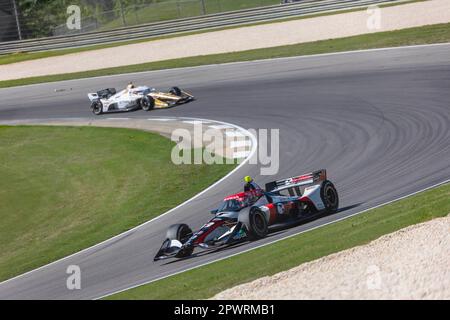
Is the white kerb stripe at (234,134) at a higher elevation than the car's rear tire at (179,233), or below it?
higher

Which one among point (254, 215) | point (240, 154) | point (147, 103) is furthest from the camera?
point (147, 103)

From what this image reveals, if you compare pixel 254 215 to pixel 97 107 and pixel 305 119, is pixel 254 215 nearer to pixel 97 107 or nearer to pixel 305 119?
pixel 305 119

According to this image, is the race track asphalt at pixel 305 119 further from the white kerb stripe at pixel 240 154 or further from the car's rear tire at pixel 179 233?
the white kerb stripe at pixel 240 154

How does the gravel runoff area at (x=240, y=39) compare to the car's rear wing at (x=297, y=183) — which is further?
the gravel runoff area at (x=240, y=39)

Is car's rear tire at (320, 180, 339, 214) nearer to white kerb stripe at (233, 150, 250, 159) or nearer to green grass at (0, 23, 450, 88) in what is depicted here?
white kerb stripe at (233, 150, 250, 159)

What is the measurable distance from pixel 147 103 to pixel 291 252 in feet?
58.4

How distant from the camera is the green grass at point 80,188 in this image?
59.3ft

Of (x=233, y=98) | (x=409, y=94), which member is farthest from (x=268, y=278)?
(x=233, y=98)

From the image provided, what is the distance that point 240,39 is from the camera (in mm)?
39406

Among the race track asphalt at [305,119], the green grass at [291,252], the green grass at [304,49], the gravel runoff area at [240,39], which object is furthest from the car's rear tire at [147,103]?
the green grass at [291,252]

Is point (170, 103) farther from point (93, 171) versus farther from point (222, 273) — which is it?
point (222, 273)

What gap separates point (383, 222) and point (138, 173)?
10103 millimetres

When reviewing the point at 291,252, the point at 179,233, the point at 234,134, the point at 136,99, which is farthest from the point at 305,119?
the point at 291,252

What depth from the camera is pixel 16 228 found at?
19328 millimetres
